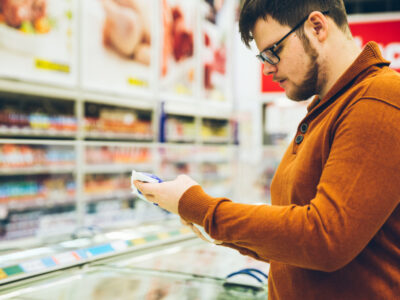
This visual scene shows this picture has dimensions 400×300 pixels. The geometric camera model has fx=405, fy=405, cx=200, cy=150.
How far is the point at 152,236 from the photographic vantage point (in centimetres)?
210

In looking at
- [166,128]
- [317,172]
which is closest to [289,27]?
[317,172]

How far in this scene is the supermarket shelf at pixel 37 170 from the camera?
323 cm

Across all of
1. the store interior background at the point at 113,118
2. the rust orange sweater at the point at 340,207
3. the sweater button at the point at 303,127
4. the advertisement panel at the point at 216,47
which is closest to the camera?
the rust orange sweater at the point at 340,207

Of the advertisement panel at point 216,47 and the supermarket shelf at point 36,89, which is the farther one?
the advertisement panel at point 216,47

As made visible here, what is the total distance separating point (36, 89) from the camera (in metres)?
3.26

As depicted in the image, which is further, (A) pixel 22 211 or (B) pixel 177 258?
(A) pixel 22 211

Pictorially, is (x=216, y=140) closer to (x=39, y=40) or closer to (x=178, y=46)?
(x=178, y=46)

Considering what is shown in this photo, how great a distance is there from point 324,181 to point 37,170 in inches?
119

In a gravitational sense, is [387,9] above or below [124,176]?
above

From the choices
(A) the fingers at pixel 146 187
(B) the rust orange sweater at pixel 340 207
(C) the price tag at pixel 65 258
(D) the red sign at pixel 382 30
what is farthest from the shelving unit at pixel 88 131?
(D) the red sign at pixel 382 30

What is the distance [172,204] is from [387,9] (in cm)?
914

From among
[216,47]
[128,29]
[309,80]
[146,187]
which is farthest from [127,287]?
[216,47]

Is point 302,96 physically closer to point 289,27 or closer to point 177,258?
point 289,27

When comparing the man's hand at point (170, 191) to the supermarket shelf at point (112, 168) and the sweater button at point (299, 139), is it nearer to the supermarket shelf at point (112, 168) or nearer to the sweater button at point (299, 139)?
the sweater button at point (299, 139)
